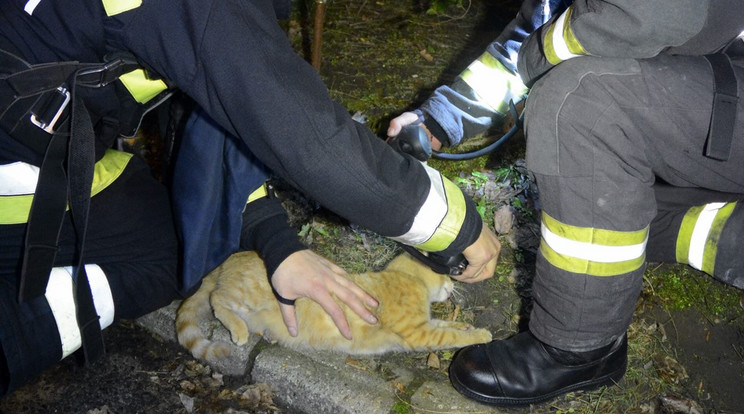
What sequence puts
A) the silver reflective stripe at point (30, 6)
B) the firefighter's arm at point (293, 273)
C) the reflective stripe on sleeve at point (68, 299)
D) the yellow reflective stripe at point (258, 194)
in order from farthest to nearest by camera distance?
the yellow reflective stripe at point (258, 194), the firefighter's arm at point (293, 273), the reflective stripe on sleeve at point (68, 299), the silver reflective stripe at point (30, 6)

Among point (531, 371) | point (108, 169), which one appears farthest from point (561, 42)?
point (108, 169)

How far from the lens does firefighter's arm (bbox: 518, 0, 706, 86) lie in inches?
84.7

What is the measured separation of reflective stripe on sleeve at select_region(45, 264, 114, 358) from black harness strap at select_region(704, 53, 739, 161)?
244cm

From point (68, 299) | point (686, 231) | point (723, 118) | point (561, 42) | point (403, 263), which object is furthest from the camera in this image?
point (403, 263)

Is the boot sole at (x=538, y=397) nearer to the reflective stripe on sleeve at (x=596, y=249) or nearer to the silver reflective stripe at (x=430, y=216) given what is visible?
the reflective stripe on sleeve at (x=596, y=249)

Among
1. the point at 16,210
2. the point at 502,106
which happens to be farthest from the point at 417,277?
the point at 16,210

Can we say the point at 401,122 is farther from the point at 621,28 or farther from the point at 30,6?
the point at 30,6

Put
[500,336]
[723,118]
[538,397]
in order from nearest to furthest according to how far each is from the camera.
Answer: [723,118], [538,397], [500,336]

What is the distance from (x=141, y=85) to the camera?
2506 millimetres

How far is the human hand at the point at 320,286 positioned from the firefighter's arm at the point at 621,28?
1.26 meters

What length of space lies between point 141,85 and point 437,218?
1208 millimetres

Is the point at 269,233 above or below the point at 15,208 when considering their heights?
below

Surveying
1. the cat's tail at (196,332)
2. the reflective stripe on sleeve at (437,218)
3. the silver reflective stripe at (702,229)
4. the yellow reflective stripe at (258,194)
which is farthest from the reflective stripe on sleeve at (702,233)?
the cat's tail at (196,332)

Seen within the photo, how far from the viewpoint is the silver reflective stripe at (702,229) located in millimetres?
2971
